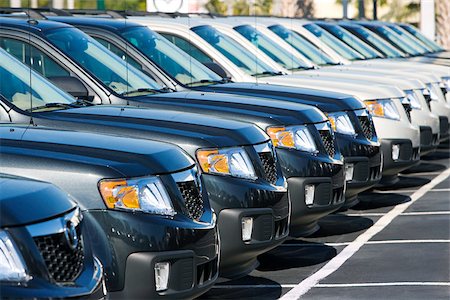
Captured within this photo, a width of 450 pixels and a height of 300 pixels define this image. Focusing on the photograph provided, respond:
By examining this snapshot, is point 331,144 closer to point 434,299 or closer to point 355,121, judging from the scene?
point 355,121

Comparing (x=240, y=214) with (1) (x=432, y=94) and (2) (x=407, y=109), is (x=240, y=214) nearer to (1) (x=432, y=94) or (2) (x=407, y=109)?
(2) (x=407, y=109)

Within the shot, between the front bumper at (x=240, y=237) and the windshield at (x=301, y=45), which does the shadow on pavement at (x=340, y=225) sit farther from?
the windshield at (x=301, y=45)

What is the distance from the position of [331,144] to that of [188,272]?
372 centimetres

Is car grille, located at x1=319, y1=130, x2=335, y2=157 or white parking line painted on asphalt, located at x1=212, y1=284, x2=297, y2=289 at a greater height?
car grille, located at x1=319, y1=130, x2=335, y2=157

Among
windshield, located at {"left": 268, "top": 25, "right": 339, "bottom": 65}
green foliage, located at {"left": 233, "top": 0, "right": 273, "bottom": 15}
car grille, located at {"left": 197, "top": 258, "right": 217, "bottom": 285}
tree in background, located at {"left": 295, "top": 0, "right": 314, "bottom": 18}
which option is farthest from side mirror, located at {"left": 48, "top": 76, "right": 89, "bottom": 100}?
green foliage, located at {"left": 233, "top": 0, "right": 273, "bottom": 15}

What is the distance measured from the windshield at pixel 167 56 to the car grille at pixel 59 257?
19.0 feet

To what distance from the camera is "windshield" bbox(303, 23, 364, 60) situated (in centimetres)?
1820

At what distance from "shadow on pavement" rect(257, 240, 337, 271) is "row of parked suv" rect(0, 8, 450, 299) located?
0.20 metres

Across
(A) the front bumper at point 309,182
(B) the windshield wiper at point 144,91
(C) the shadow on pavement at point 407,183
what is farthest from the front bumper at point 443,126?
(B) the windshield wiper at point 144,91

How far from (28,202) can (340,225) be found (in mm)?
6874

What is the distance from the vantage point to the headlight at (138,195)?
575 cm

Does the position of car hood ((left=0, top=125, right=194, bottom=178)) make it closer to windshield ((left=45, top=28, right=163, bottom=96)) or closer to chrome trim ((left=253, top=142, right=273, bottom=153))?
chrome trim ((left=253, top=142, right=273, bottom=153))

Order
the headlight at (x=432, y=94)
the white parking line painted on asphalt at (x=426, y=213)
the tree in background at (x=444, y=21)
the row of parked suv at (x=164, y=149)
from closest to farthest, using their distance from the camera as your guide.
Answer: the row of parked suv at (x=164, y=149) → the white parking line painted on asphalt at (x=426, y=213) → the headlight at (x=432, y=94) → the tree in background at (x=444, y=21)

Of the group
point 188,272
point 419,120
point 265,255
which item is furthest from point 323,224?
point 188,272
